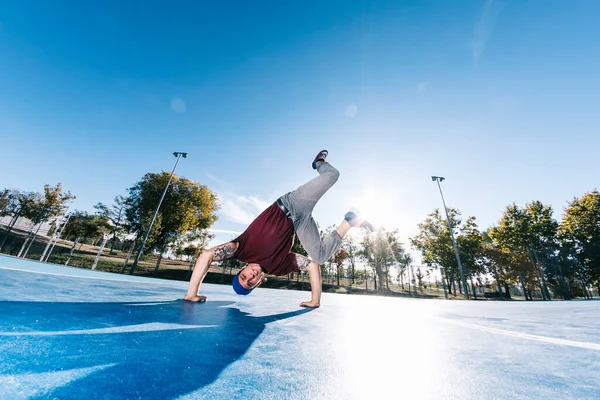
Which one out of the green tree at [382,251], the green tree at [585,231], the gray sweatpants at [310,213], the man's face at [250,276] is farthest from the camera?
the green tree at [382,251]

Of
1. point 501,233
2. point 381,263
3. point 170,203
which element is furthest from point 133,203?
point 501,233

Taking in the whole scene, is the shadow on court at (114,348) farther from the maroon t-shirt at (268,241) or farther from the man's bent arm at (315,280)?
the man's bent arm at (315,280)

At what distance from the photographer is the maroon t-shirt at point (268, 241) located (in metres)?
3.12

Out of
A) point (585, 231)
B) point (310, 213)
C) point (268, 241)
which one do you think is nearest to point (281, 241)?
point (268, 241)

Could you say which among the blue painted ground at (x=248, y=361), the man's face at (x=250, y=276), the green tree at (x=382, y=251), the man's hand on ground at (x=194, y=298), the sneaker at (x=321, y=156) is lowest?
the blue painted ground at (x=248, y=361)

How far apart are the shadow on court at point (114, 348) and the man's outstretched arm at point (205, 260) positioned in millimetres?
970

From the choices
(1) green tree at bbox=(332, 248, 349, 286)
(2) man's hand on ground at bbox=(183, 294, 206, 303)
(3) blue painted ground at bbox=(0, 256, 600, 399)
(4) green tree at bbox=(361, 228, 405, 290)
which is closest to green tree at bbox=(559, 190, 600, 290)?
(4) green tree at bbox=(361, 228, 405, 290)

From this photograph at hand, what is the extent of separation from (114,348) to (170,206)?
24.3 m

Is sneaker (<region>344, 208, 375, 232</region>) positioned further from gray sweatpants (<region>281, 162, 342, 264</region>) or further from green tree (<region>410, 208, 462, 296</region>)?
green tree (<region>410, 208, 462, 296</region>)

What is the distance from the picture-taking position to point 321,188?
11.1ft

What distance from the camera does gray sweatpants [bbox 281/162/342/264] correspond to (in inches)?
130

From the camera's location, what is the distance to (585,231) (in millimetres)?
26562

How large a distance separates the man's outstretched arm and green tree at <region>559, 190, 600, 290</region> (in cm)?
3755

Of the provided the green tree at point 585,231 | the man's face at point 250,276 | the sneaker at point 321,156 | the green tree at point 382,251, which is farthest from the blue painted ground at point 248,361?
A: the green tree at point 585,231
